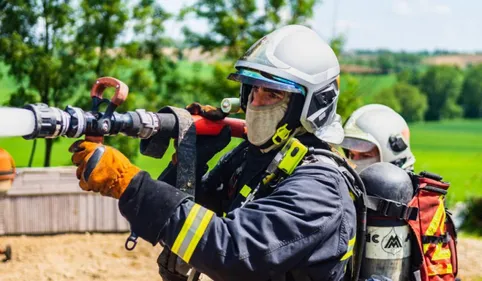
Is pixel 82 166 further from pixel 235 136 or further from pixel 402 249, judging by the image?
pixel 402 249

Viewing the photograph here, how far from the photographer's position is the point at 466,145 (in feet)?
202

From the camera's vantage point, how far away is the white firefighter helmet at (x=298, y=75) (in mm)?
3188

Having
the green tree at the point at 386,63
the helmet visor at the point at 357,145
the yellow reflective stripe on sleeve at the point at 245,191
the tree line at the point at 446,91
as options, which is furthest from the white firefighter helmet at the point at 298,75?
the tree line at the point at 446,91

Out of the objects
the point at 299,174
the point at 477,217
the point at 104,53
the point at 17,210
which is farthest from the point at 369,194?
the point at 477,217

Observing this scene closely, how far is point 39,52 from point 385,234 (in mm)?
9741

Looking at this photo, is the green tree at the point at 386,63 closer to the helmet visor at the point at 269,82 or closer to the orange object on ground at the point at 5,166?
the orange object on ground at the point at 5,166

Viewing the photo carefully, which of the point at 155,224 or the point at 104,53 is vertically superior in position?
the point at 155,224

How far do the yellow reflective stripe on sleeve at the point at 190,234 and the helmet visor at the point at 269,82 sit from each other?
2.38 feet

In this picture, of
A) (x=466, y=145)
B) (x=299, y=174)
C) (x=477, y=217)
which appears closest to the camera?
(x=299, y=174)

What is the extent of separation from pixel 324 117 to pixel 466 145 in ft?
202

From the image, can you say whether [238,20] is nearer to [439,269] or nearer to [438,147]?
[439,269]

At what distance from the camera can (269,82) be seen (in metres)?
3.16

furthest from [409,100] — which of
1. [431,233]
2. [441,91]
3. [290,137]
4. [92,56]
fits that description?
[290,137]

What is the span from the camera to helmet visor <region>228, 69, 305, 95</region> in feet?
10.4
